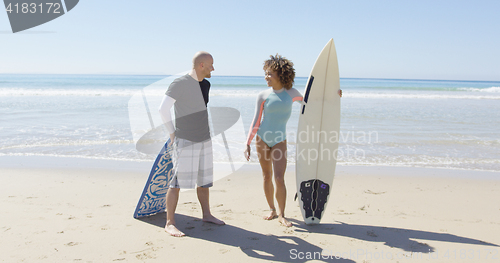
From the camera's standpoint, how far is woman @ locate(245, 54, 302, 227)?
3047mm

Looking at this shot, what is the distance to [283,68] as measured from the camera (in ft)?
9.92

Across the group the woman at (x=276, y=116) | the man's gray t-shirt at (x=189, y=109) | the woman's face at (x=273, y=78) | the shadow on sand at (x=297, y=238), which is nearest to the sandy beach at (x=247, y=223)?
the shadow on sand at (x=297, y=238)

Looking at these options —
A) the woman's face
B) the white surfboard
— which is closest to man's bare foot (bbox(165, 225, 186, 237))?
the white surfboard

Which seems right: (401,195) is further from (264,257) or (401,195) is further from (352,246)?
(264,257)

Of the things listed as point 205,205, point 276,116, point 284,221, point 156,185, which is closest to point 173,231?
point 205,205

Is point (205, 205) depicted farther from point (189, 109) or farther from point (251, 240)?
point (189, 109)

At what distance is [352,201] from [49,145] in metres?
6.14

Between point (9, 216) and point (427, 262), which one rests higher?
point (9, 216)

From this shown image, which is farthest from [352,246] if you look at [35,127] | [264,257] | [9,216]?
[35,127]

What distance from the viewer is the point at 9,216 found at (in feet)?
10.3

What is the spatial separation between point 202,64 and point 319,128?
4.76ft

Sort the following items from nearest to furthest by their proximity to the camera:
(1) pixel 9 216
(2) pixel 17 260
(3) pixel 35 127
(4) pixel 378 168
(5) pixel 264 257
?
(2) pixel 17 260 < (5) pixel 264 257 < (1) pixel 9 216 < (4) pixel 378 168 < (3) pixel 35 127

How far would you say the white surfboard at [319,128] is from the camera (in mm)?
3335

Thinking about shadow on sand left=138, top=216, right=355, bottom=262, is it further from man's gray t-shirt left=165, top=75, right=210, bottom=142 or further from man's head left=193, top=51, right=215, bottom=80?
man's head left=193, top=51, right=215, bottom=80
